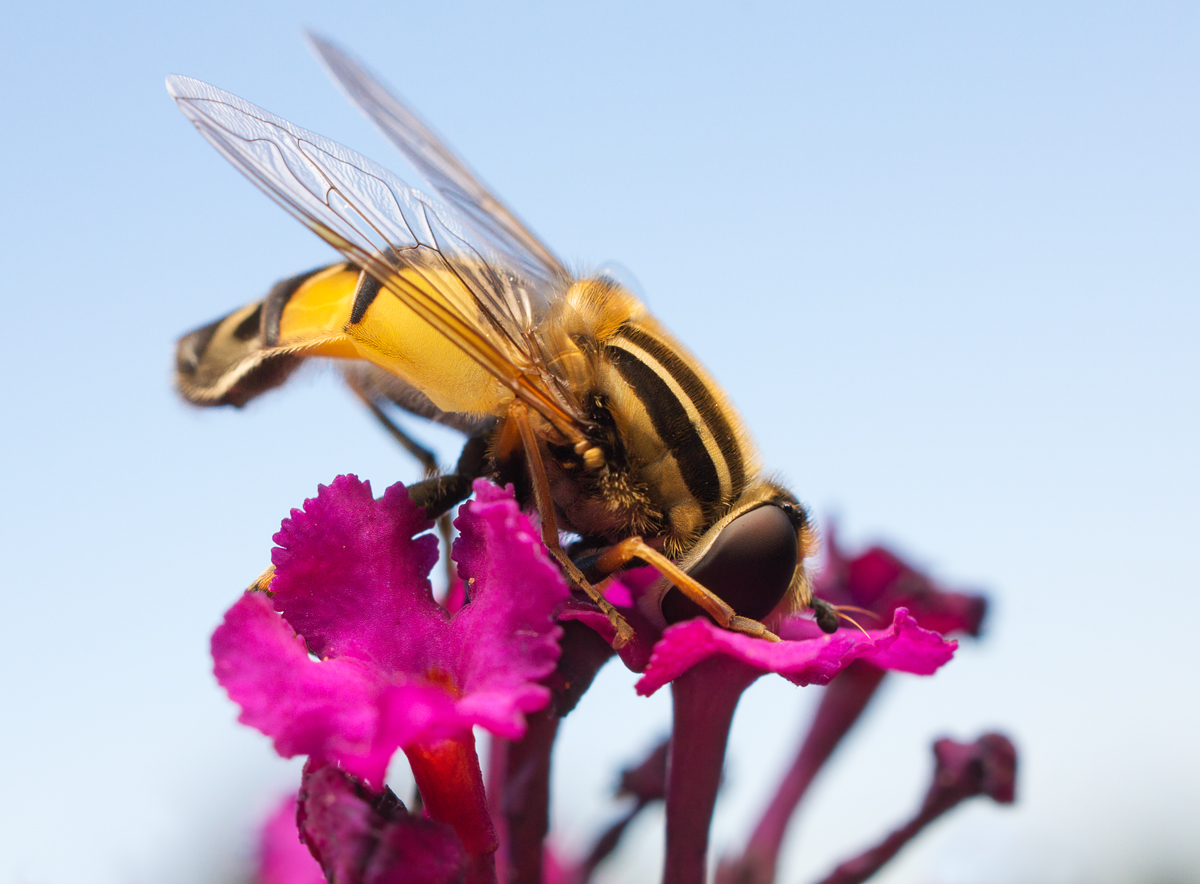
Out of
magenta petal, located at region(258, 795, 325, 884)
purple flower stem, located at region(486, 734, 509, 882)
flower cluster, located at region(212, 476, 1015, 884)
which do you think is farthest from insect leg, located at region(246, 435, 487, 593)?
magenta petal, located at region(258, 795, 325, 884)

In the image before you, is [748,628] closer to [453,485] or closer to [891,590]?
[453,485]

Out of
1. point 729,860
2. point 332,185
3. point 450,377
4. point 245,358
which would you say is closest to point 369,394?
point 245,358

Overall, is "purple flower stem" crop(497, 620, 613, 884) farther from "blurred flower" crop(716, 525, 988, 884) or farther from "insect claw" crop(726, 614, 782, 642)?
"blurred flower" crop(716, 525, 988, 884)

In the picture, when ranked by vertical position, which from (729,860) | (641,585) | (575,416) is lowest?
(729,860)

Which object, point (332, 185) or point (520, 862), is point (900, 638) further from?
point (332, 185)

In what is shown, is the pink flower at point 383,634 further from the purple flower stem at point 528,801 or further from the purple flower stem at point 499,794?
the purple flower stem at point 528,801

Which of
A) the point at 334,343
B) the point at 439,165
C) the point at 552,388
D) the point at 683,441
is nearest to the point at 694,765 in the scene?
the point at 683,441
